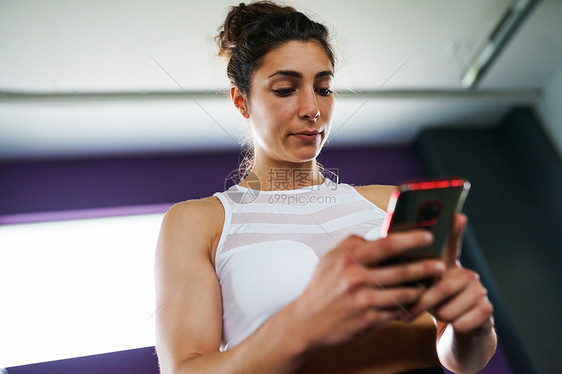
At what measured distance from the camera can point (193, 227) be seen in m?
0.71

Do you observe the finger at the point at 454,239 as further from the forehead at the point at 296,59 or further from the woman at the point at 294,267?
the forehead at the point at 296,59

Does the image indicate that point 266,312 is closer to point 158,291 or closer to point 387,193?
point 158,291

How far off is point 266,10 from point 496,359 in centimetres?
211

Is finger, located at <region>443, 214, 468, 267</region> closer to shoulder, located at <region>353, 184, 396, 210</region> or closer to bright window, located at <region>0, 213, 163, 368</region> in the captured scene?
shoulder, located at <region>353, 184, 396, 210</region>

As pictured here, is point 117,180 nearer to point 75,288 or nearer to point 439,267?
point 75,288

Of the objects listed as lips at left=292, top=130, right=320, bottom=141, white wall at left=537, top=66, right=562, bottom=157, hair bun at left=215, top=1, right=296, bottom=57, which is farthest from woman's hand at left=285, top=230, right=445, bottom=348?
white wall at left=537, top=66, right=562, bottom=157

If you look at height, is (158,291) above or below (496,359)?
above

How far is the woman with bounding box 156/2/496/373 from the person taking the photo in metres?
0.40

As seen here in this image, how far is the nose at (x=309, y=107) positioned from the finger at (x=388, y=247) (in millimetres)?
499

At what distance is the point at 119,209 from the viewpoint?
7.98 ft

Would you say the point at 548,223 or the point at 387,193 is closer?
the point at 387,193

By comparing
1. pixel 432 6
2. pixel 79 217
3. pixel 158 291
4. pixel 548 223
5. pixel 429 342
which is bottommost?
pixel 429 342

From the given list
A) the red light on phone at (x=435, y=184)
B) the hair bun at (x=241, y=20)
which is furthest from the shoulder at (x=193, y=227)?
the hair bun at (x=241, y=20)

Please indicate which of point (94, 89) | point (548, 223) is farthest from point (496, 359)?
point (94, 89)
